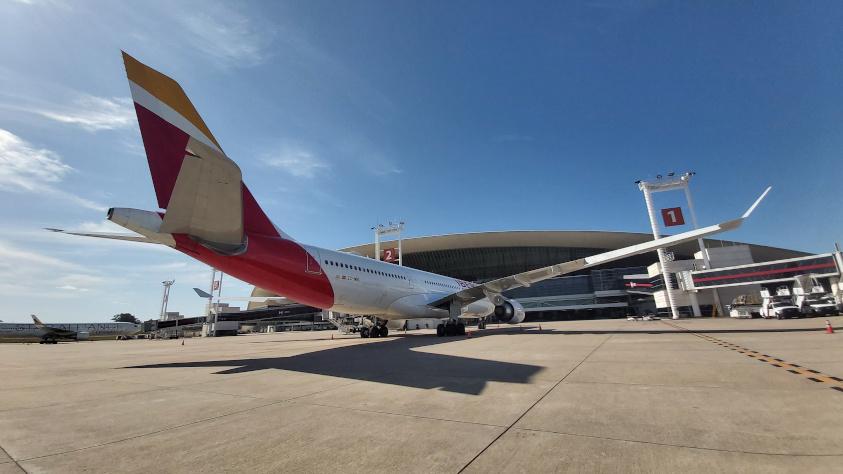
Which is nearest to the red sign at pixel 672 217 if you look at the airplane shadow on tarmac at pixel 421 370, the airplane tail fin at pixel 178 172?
the airplane shadow on tarmac at pixel 421 370

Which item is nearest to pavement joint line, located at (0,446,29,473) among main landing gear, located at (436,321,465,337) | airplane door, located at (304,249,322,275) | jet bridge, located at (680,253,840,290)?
airplane door, located at (304,249,322,275)

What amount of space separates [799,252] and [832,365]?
9248 cm

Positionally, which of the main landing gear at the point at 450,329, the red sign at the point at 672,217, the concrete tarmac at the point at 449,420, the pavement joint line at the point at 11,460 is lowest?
the concrete tarmac at the point at 449,420

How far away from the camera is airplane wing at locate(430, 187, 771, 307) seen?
1199 cm

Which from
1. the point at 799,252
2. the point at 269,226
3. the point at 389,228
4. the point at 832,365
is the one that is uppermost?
the point at 389,228

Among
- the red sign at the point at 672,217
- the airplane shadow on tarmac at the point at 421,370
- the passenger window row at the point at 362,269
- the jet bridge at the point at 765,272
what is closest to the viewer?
the airplane shadow on tarmac at the point at 421,370

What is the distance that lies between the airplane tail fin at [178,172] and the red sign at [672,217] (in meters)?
53.2

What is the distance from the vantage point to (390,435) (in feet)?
11.7

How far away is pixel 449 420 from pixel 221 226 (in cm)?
741

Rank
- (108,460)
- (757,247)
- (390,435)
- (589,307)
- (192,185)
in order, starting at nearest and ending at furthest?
(108,460) < (390,435) < (192,185) < (589,307) < (757,247)

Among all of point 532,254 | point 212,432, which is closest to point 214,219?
point 212,432

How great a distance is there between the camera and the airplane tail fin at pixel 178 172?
7.39m

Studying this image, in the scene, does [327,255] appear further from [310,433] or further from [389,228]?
[389,228]

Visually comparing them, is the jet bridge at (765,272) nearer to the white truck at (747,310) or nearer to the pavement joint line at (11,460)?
the white truck at (747,310)
